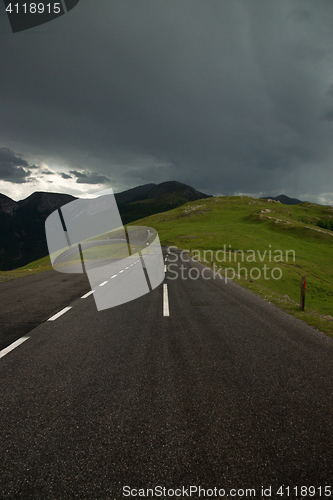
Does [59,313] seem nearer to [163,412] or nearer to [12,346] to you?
[12,346]

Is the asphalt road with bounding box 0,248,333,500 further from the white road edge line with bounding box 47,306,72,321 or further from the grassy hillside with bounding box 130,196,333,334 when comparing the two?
the grassy hillside with bounding box 130,196,333,334

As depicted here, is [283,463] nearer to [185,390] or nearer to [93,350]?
[185,390]

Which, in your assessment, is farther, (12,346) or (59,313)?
(59,313)

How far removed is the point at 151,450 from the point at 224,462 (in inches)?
33.6

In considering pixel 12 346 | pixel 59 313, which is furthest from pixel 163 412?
pixel 59 313

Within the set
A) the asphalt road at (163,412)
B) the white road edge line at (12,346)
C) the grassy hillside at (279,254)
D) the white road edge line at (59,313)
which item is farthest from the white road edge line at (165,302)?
the grassy hillside at (279,254)

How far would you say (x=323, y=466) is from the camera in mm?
2617

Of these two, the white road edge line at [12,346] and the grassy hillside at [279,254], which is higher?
the white road edge line at [12,346]

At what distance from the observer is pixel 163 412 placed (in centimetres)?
335

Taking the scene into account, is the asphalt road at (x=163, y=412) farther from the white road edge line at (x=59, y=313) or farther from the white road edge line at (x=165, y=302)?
the white road edge line at (x=165, y=302)

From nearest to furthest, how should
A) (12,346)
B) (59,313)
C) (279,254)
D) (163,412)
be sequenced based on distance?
(163,412)
(12,346)
(59,313)
(279,254)

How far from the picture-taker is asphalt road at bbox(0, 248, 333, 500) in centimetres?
242

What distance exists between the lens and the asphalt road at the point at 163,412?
242cm

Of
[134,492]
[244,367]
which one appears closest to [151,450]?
[134,492]
